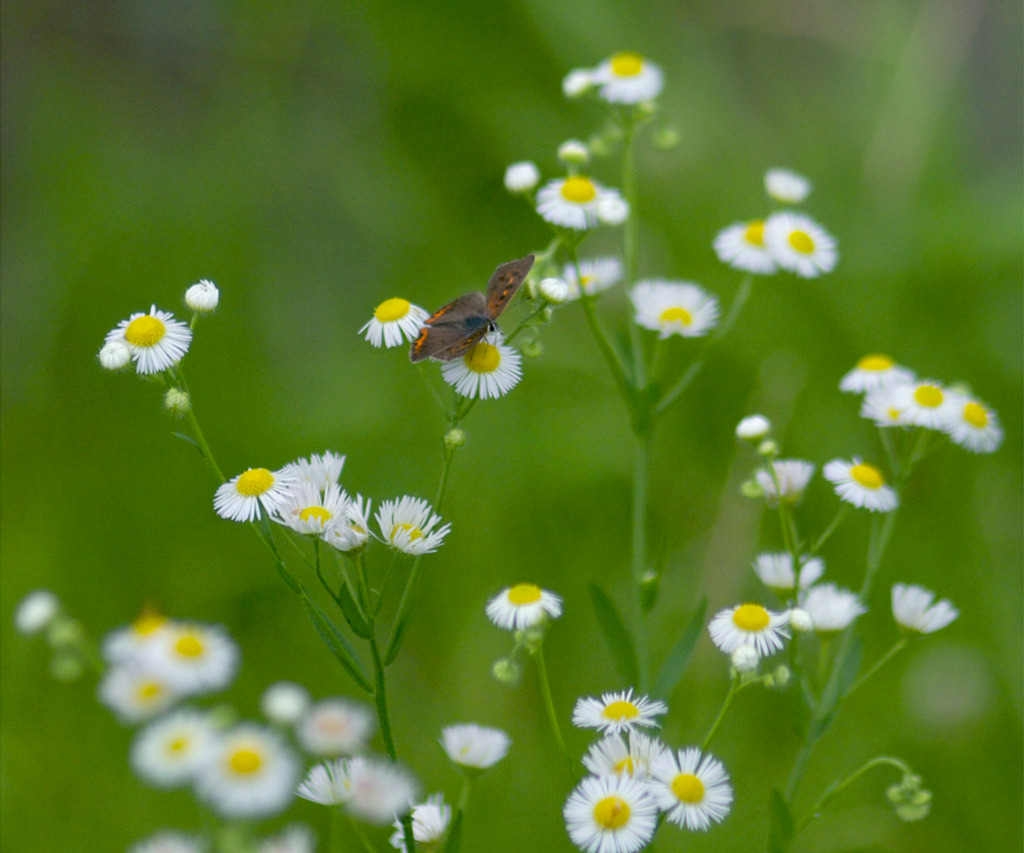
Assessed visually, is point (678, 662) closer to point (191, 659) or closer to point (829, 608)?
point (829, 608)

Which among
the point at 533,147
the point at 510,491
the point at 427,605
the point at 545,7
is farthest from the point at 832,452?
the point at 545,7

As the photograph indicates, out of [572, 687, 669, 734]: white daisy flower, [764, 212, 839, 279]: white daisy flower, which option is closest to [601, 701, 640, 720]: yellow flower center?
[572, 687, 669, 734]: white daisy flower

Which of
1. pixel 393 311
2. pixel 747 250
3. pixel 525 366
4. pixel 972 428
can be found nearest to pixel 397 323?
pixel 393 311

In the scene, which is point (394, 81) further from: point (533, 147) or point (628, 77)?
point (628, 77)

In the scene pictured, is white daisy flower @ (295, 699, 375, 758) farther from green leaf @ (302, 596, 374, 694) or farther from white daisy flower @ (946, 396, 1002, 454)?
white daisy flower @ (946, 396, 1002, 454)

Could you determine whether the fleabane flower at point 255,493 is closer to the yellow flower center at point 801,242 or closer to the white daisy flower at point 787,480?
the white daisy flower at point 787,480

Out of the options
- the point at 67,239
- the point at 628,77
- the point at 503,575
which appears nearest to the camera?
the point at 628,77
